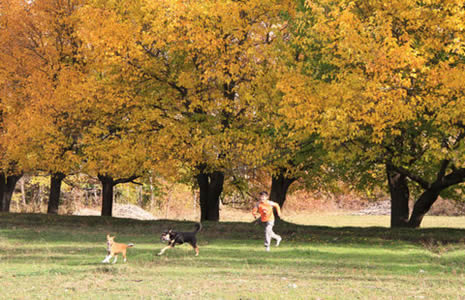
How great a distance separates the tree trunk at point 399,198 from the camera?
94.1ft

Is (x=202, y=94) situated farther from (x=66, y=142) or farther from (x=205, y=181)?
(x=66, y=142)

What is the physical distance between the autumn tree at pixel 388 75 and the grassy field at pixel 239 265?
3515mm

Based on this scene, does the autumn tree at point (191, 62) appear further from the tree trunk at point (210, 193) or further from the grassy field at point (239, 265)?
the grassy field at point (239, 265)

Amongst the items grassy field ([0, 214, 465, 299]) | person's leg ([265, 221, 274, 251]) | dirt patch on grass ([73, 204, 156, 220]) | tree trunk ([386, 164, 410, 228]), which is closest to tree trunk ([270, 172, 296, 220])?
grassy field ([0, 214, 465, 299])

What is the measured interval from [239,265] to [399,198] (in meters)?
15.7

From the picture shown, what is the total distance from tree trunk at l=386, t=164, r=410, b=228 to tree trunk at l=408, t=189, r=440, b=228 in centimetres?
102

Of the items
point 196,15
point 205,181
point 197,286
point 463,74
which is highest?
point 196,15

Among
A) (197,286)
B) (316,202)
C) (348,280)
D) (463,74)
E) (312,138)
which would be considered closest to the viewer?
(197,286)

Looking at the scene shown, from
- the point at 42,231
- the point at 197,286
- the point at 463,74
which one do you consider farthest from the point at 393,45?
the point at 42,231

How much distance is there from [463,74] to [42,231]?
1677 cm

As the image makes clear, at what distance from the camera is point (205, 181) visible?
97.1ft

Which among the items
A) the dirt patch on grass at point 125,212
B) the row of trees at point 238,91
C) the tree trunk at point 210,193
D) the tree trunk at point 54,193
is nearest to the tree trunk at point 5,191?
the tree trunk at point 54,193

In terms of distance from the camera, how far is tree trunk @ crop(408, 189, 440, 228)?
2577 cm

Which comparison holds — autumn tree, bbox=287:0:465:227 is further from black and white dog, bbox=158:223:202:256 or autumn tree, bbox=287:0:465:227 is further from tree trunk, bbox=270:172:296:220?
tree trunk, bbox=270:172:296:220
